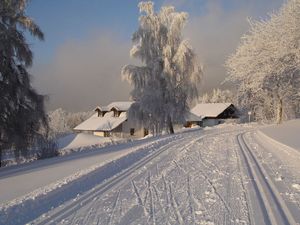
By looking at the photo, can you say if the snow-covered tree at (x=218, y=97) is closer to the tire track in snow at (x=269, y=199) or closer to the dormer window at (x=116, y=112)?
the dormer window at (x=116, y=112)

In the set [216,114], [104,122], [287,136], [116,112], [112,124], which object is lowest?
[287,136]

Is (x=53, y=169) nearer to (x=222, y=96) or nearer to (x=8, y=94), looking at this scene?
(x=8, y=94)

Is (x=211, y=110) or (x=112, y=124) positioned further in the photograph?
(x=211, y=110)

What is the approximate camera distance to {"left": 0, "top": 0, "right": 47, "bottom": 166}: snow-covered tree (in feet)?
66.2

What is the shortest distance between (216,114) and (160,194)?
262 ft

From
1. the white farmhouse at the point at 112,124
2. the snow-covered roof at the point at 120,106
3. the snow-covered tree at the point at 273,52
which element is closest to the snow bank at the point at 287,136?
the snow-covered tree at the point at 273,52

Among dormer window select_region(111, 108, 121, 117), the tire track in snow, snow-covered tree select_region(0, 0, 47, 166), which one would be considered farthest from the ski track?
dormer window select_region(111, 108, 121, 117)

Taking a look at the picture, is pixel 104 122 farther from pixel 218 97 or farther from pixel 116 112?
pixel 218 97

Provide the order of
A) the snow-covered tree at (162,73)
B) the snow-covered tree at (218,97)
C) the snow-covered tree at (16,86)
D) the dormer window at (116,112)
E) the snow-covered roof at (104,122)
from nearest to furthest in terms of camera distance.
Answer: the snow-covered tree at (16,86) → the snow-covered tree at (162,73) → the snow-covered roof at (104,122) → the dormer window at (116,112) → the snow-covered tree at (218,97)

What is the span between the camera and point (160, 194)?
883cm

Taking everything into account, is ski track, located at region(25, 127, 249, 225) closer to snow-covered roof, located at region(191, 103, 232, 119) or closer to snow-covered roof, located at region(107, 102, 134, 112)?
snow-covered roof, located at region(107, 102, 134, 112)

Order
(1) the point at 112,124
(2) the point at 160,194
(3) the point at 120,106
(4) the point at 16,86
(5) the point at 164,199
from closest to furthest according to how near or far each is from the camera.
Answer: (5) the point at 164,199 < (2) the point at 160,194 < (4) the point at 16,86 < (1) the point at 112,124 < (3) the point at 120,106

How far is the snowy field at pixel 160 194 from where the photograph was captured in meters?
7.06

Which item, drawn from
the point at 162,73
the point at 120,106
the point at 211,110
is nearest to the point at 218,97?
the point at 211,110
